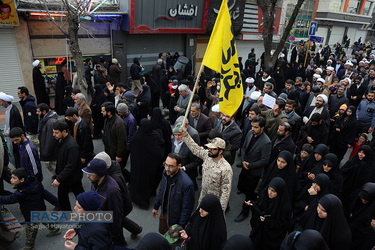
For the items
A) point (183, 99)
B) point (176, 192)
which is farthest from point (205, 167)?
point (183, 99)

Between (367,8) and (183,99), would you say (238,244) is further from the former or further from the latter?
(367,8)

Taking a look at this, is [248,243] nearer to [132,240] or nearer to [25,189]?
[132,240]

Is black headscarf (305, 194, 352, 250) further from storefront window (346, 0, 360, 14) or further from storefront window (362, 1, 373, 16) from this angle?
storefront window (362, 1, 373, 16)

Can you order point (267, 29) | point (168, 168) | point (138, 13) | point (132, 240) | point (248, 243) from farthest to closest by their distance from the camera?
1. point (267, 29)
2. point (138, 13)
3. point (132, 240)
4. point (168, 168)
5. point (248, 243)

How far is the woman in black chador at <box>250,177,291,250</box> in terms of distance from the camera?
11.4 ft

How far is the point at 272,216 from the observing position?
3.56 metres

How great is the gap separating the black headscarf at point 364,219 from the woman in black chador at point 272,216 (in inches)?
43.0

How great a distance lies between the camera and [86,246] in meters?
2.66

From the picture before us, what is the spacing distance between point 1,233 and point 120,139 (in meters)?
2.40

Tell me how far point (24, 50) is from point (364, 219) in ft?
39.8

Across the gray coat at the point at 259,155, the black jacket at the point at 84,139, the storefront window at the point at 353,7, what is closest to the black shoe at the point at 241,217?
the gray coat at the point at 259,155

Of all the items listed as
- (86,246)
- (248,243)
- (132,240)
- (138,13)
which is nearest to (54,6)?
(138,13)

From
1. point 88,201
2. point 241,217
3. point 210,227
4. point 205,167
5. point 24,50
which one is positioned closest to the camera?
point 88,201

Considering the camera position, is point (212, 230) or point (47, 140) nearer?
point (212, 230)
